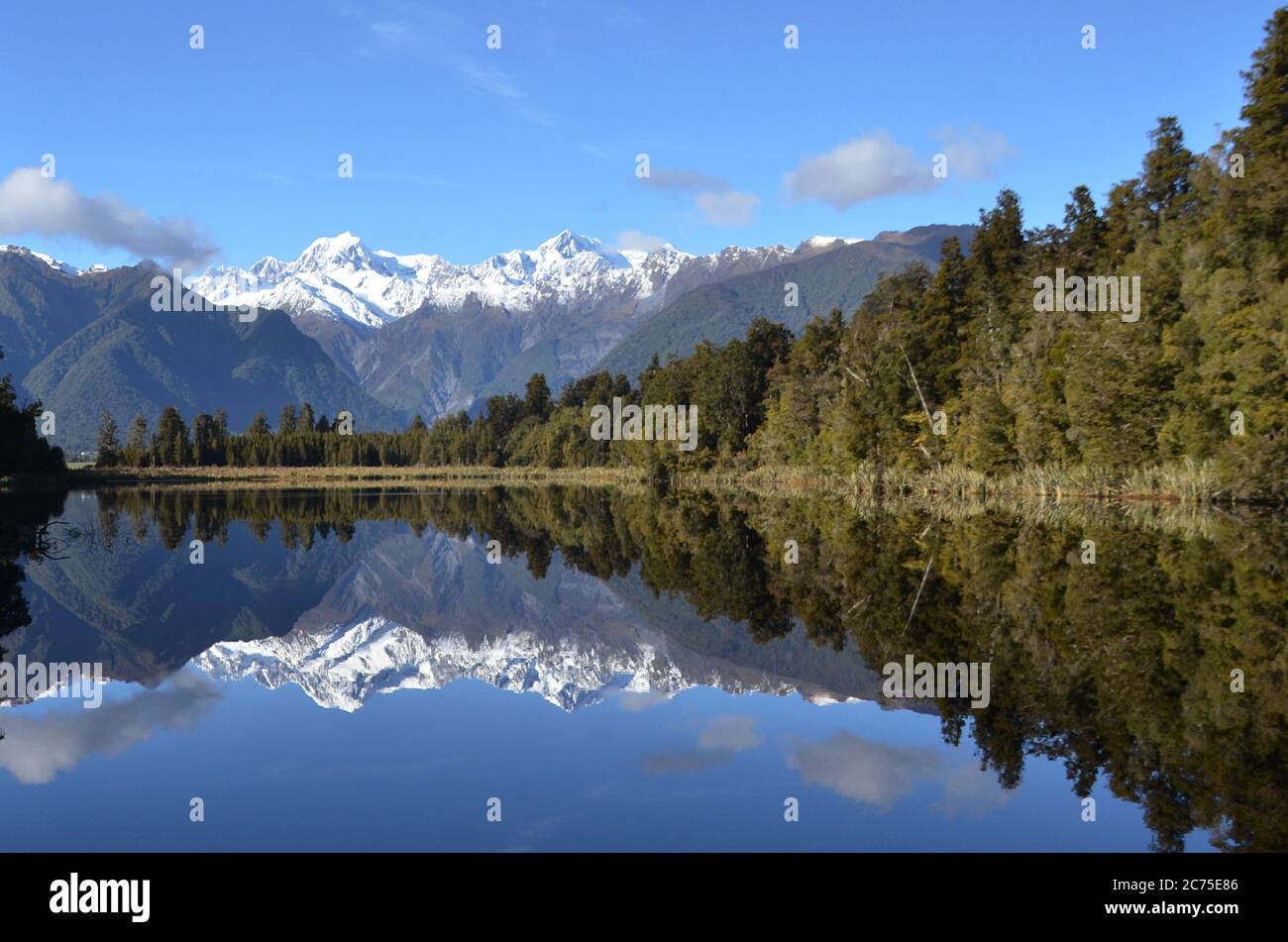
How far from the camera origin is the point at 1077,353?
50.8 m

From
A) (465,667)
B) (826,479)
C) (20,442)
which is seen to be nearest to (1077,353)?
(826,479)

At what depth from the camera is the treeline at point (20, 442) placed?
79062mm

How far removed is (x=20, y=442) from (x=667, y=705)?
9118 centimetres

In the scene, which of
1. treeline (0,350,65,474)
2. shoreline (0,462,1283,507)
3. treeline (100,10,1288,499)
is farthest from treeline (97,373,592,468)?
treeline (100,10,1288,499)

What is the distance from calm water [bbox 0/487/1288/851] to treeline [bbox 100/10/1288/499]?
14.1 metres

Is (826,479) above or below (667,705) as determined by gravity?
above

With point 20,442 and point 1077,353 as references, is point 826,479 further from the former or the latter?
point 20,442

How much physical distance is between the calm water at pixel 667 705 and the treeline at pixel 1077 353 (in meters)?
14.1

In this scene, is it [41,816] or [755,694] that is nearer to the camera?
[41,816]

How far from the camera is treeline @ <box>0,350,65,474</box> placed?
3113 inches

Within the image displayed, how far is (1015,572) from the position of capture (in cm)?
2330
